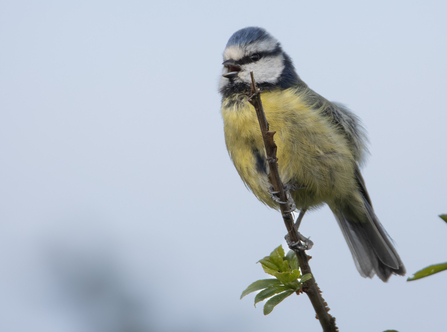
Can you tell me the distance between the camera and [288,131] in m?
1.96

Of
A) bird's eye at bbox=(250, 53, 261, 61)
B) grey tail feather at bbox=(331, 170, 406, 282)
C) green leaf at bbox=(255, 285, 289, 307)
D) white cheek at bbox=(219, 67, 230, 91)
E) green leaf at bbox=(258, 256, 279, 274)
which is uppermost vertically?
bird's eye at bbox=(250, 53, 261, 61)

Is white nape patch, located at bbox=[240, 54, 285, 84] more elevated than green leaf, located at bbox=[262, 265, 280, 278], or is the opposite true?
white nape patch, located at bbox=[240, 54, 285, 84]

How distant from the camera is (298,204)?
88.5 inches

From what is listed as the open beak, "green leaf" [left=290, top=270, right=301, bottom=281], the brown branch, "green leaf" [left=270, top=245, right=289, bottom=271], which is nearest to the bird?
the open beak

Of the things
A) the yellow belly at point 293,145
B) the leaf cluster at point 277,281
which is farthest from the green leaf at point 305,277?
the yellow belly at point 293,145

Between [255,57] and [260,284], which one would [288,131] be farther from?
[260,284]

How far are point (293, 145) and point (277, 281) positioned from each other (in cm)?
79

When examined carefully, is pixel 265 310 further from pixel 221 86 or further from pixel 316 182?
pixel 221 86

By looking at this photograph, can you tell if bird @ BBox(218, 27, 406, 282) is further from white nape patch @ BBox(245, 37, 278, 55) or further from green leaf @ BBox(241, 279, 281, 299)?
green leaf @ BBox(241, 279, 281, 299)

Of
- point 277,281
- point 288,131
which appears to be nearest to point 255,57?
point 288,131

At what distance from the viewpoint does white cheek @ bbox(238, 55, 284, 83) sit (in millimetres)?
2077

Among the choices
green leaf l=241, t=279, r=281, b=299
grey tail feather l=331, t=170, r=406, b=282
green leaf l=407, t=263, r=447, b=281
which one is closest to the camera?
green leaf l=407, t=263, r=447, b=281

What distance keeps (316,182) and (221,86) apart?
65cm

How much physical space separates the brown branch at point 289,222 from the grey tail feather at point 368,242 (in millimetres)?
1057
